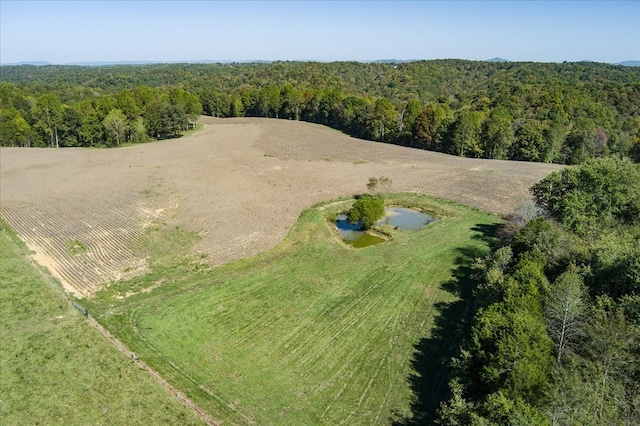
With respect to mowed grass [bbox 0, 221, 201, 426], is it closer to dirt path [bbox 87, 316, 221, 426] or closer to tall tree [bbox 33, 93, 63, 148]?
dirt path [bbox 87, 316, 221, 426]

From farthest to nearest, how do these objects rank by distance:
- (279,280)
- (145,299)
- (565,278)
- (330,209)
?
(330,209) < (279,280) < (145,299) < (565,278)

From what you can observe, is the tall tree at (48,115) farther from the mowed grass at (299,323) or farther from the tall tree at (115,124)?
the mowed grass at (299,323)

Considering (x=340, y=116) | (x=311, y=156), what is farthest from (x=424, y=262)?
(x=340, y=116)

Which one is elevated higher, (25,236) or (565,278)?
(565,278)

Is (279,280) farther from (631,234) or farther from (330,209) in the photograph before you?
(631,234)

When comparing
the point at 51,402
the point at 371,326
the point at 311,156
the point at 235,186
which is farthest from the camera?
the point at 311,156

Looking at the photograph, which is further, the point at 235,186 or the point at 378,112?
the point at 378,112

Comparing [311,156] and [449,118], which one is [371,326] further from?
[449,118]
